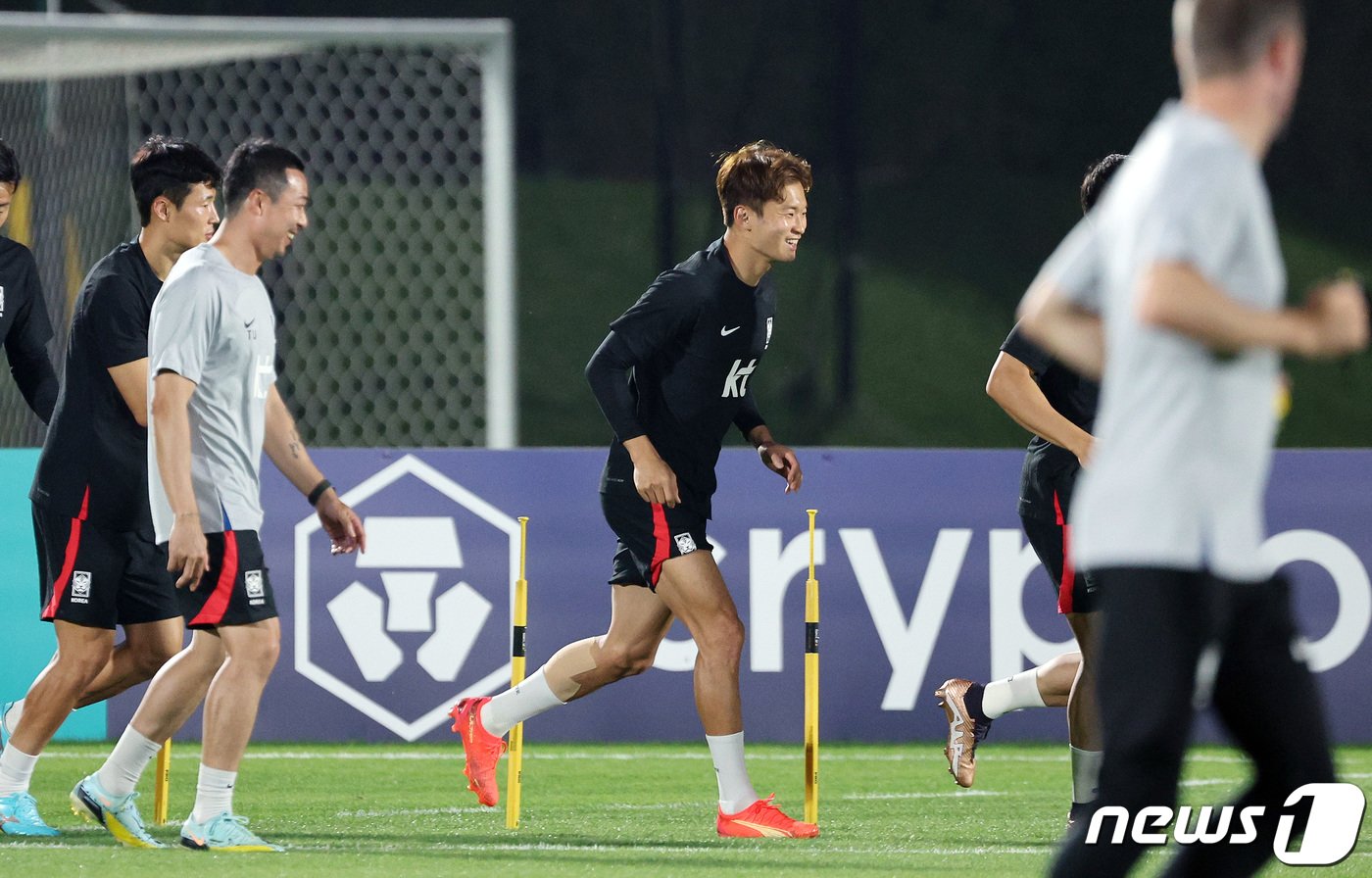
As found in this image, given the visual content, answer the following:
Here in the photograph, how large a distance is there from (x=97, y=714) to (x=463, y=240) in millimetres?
9842

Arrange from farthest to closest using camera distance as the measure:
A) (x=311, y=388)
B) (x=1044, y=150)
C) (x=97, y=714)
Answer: (x=1044, y=150) < (x=311, y=388) < (x=97, y=714)

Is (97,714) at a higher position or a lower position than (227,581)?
lower

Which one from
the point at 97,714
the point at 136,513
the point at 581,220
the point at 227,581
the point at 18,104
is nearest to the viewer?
the point at 227,581

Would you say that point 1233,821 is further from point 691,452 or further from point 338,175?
point 338,175

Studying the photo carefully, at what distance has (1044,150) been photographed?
80.2 ft

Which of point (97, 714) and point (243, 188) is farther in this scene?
point (97, 714)

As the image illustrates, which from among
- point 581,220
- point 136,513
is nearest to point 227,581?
point 136,513

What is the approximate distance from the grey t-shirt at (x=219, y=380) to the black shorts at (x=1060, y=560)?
7.38ft

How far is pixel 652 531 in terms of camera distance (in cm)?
582

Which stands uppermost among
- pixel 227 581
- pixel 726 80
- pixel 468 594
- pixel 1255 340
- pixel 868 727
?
pixel 726 80

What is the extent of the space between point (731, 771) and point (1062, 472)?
1294 millimetres

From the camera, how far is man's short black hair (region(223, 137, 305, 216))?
521cm

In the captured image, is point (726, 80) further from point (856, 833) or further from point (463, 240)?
point (856, 833)

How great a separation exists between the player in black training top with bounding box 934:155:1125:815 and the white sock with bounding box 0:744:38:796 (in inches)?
115
